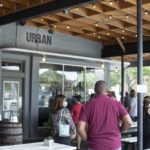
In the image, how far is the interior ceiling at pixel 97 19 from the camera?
23.2ft

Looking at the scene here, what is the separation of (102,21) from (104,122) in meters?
5.57

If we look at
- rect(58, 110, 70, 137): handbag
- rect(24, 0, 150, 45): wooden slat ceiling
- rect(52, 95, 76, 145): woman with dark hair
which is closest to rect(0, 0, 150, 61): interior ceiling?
rect(24, 0, 150, 45): wooden slat ceiling

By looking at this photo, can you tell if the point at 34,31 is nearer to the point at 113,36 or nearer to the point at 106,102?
the point at 113,36

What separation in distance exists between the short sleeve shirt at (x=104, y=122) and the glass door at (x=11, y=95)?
19.6 ft

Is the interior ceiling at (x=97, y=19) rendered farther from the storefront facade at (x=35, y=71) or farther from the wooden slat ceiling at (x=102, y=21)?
the storefront facade at (x=35, y=71)

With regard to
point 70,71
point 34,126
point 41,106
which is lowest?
point 34,126

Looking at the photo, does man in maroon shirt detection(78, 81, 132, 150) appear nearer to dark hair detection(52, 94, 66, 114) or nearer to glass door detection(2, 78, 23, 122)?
dark hair detection(52, 94, 66, 114)

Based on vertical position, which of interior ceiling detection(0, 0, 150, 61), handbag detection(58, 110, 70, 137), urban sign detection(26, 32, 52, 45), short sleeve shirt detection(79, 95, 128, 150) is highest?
interior ceiling detection(0, 0, 150, 61)

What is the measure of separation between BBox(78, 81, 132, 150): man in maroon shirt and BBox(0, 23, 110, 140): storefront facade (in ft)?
17.7

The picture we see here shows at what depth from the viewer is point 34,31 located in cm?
1003

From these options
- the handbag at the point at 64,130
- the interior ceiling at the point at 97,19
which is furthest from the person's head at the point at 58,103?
the interior ceiling at the point at 97,19

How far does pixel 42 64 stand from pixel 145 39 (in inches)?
152

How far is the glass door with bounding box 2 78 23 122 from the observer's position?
930cm

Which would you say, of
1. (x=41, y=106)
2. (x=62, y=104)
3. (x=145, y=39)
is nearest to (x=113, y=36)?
(x=145, y=39)
